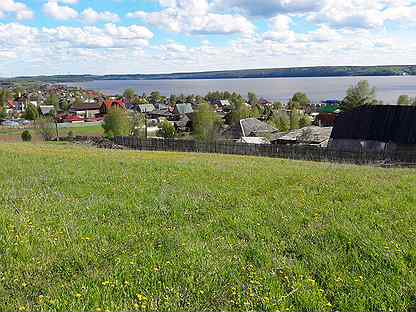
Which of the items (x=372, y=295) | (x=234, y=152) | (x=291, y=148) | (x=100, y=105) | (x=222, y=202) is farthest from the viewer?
(x=100, y=105)

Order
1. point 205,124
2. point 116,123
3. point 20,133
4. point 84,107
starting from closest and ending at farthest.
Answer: point 116,123
point 205,124
point 20,133
point 84,107

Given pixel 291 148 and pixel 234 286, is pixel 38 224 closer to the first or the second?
pixel 234 286

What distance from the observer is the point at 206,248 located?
5.17 metres

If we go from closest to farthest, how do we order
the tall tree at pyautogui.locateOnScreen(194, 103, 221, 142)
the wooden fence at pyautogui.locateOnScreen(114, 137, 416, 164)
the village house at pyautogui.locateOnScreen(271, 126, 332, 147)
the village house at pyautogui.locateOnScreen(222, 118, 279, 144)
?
the wooden fence at pyautogui.locateOnScreen(114, 137, 416, 164)
the village house at pyautogui.locateOnScreen(271, 126, 332, 147)
the tall tree at pyautogui.locateOnScreen(194, 103, 221, 142)
the village house at pyautogui.locateOnScreen(222, 118, 279, 144)

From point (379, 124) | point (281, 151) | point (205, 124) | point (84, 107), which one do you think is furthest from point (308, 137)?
point (84, 107)

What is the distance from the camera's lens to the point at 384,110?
36781mm

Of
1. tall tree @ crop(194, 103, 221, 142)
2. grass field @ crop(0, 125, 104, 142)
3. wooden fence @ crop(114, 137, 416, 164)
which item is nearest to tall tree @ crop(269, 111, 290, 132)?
tall tree @ crop(194, 103, 221, 142)

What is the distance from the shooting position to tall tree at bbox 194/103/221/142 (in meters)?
60.1

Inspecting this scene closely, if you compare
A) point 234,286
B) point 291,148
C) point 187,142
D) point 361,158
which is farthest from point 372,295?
point 187,142

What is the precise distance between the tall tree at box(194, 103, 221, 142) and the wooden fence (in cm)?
1834

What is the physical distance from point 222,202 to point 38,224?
3104 millimetres

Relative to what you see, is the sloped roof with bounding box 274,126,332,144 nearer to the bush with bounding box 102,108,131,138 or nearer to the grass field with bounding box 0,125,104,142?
the bush with bounding box 102,108,131,138

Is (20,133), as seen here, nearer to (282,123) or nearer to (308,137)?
(282,123)

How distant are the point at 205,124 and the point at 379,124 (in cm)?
3024
